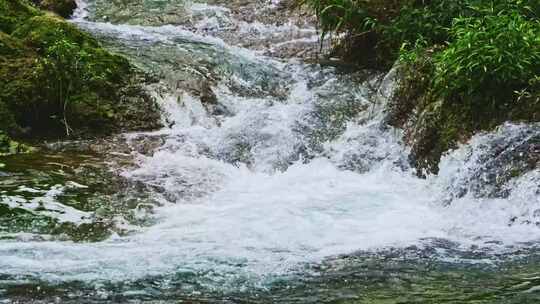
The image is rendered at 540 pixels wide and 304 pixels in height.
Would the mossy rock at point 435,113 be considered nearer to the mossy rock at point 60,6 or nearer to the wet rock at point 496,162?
the wet rock at point 496,162

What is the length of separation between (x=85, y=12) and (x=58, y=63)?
5827 mm

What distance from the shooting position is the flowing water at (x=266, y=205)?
4266 mm

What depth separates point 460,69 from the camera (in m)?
6.79

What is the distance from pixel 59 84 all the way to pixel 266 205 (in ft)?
11.3

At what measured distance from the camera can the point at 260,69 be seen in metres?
10.1

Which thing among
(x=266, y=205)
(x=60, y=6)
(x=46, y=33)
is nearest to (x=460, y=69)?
(x=266, y=205)

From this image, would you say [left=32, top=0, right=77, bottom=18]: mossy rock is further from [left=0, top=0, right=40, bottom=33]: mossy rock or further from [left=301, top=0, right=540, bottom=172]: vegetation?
[left=301, top=0, right=540, bottom=172]: vegetation

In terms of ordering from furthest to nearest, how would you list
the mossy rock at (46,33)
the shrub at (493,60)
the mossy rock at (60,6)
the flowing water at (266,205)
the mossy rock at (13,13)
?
the mossy rock at (60,6) < the mossy rock at (13,13) < the mossy rock at (46,33) < the shrub at (493,60) < the flowing water at (266,205)

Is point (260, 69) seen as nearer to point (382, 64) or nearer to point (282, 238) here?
point (382, 64)

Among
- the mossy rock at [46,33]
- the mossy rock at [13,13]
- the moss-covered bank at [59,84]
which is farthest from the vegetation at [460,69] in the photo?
the mossy rock at [13,13]

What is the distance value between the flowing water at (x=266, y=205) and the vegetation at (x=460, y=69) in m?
0.27

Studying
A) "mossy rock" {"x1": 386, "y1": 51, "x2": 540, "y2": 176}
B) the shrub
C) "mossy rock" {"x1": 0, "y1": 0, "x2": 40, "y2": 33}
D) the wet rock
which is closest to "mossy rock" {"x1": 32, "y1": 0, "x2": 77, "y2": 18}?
"mossy rock" {"x1": 0, "y1": 0, "x2": 40, "y2": 33}

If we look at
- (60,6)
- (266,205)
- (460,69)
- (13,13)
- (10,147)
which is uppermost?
(60,6)

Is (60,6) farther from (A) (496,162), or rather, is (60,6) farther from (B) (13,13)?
(A) (496,162)
